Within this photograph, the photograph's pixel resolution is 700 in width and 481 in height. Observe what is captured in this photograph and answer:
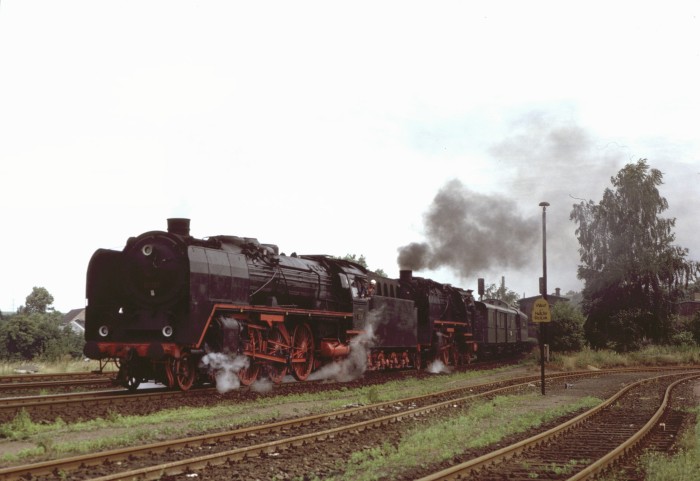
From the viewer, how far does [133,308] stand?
637 inches

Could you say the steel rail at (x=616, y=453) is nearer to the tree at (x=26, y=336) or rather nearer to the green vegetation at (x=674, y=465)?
the green vegetation at (x=674, y=465)

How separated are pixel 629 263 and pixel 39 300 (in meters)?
78.7

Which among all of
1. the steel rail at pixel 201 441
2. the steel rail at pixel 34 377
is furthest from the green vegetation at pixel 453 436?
the steel rail at pixel 34 377

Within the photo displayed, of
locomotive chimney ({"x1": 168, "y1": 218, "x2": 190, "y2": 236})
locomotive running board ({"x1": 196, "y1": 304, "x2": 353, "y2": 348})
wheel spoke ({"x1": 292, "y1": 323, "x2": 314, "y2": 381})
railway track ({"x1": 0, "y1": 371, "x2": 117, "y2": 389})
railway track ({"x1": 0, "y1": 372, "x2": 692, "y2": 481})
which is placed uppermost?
locomotive chimney ({"x1": 168, "y1": 218, "x2": 190, "y2": 236})

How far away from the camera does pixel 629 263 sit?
4550 centimetres

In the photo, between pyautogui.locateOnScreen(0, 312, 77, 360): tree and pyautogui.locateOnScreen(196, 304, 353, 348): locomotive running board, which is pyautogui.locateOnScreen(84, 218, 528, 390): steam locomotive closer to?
pyautogui.locateOnScreen(196, 304, 353, 348): locomotive running board

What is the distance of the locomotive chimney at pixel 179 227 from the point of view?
1685 cm

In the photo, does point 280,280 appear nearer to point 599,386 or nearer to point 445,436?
point 445,436

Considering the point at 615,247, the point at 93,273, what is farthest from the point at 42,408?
the point at 615,247

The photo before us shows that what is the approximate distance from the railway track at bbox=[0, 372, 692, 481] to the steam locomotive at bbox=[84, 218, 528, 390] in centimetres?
402

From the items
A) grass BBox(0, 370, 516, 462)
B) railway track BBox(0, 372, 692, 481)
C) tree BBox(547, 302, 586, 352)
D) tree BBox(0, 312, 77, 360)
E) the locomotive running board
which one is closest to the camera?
railway track BBox(0, 372, 692, 481)

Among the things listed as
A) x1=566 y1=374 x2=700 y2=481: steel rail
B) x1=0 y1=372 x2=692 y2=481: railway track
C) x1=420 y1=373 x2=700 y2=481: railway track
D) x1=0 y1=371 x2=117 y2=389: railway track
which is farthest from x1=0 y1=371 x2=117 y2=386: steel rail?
x1=566 y1=374 x2=700 y2=481: steel rail

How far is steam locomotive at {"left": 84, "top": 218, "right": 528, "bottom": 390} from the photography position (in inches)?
620

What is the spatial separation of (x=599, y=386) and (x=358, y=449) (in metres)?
15.3
